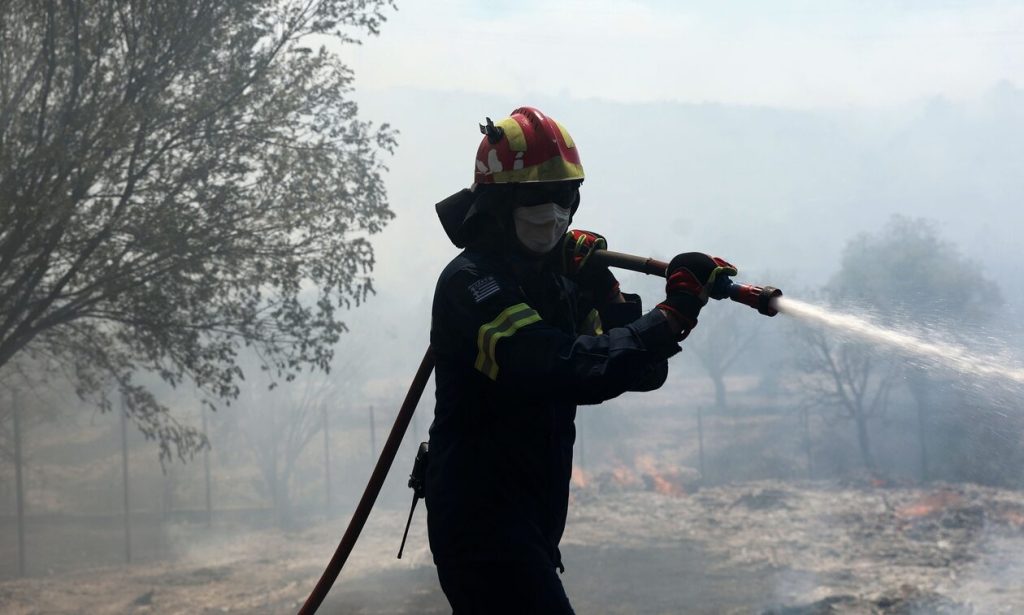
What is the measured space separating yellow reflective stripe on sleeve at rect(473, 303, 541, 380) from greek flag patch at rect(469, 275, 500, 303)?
0.08 m

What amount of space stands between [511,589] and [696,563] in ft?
50.1

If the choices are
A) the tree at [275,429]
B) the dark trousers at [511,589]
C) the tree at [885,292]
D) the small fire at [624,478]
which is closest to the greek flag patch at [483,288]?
the dark trousers at [511,589]

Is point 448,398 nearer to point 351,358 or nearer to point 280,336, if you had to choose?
point 280,336

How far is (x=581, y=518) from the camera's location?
23.2 m

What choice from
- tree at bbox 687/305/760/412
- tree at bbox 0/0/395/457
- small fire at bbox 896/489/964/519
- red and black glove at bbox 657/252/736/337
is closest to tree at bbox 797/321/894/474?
tree at bbox 687/305/760/412

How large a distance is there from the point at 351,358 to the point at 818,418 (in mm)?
18192

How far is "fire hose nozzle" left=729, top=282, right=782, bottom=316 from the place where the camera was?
281 cm

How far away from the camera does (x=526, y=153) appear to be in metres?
3.06

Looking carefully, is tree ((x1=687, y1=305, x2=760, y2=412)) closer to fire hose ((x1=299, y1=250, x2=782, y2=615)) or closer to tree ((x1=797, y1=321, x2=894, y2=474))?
tree ((x1=797, y1=321, x2=894, y2=474))

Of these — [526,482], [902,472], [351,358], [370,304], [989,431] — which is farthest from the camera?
[370,304]

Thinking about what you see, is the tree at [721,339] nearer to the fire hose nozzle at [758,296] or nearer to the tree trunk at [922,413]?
the tree trunk at [922,413]

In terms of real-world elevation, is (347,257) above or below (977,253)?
below

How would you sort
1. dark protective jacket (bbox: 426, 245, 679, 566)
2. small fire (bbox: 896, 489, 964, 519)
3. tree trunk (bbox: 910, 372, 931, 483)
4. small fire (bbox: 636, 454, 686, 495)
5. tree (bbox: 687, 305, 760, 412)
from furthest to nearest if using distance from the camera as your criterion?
tree (bbox: 687, 305, 760, 412)
small fire (bbox: 636, 454, 686, 495)
tree trunk (bbox: 910, 372, 931, 483)
small fire (bbox: 896, 489, 964, 519)
dark protective jacket (bbox: 426, 245, 679, 566)

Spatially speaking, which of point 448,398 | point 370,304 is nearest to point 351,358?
point 370,304
